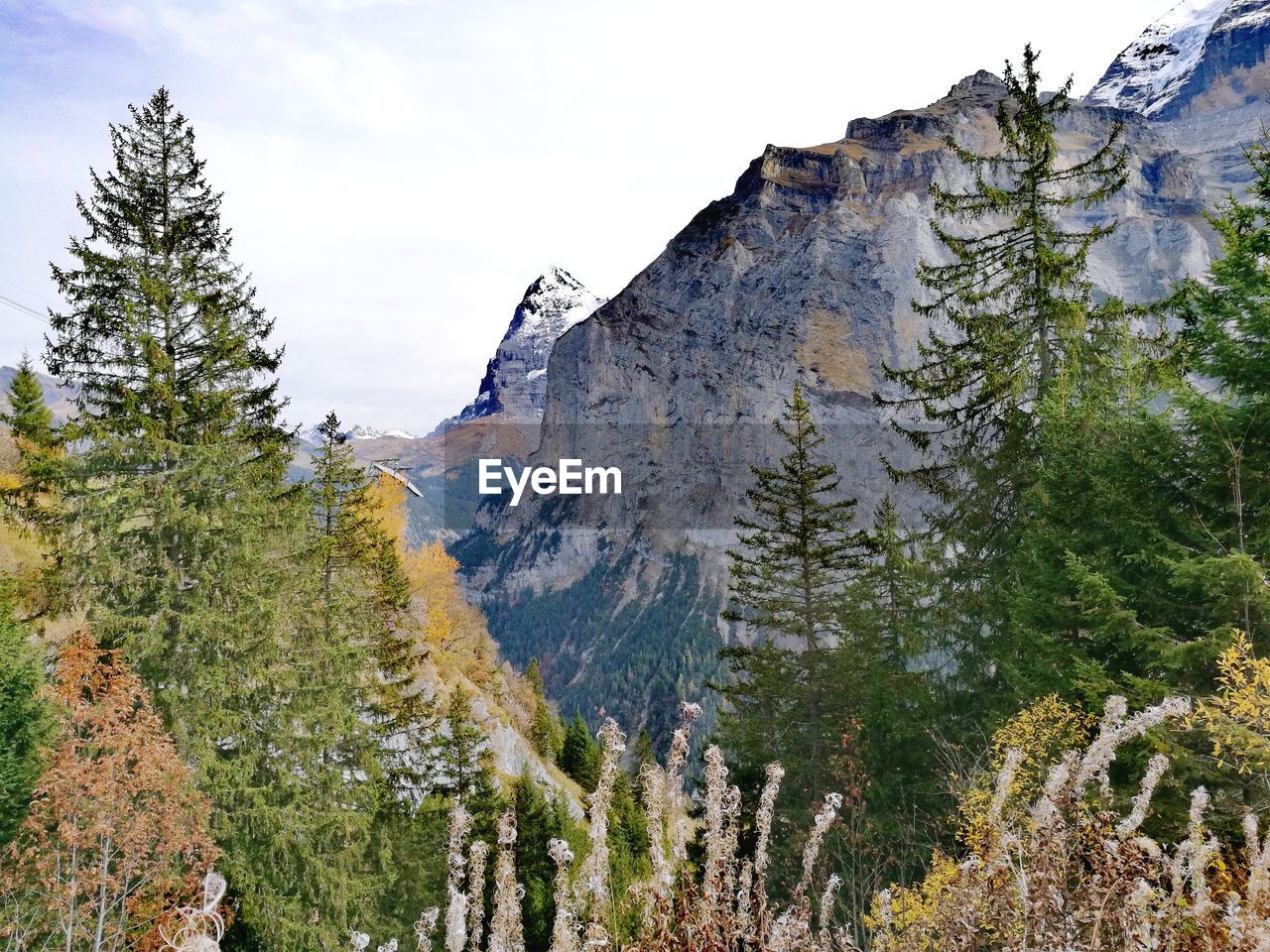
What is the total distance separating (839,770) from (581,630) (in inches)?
7252

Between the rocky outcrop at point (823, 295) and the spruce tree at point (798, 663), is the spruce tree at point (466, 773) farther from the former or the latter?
the rocky outcrop at point (823, 295)

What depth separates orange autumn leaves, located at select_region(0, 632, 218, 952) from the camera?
34.8 feet

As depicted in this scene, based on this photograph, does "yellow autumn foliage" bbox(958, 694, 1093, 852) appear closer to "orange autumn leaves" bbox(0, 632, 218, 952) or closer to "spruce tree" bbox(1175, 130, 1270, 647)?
"spruce tree" bbox(1175, 130, 1270, 647)

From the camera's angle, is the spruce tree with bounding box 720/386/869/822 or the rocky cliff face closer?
the spruce tree with bounding box 720/386/869/822

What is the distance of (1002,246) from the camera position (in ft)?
55.7

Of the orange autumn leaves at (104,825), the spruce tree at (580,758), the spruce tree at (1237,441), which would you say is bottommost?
the spruce tree at (580,758)

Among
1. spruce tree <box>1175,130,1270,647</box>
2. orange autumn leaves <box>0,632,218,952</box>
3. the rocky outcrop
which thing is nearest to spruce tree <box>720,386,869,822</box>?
spruce tree <box>1175,130,1270,647</box>

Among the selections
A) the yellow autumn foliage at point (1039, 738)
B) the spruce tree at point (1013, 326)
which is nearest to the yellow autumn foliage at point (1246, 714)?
the yellow autumn foliage at point (1039, 738)

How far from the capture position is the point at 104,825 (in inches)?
413

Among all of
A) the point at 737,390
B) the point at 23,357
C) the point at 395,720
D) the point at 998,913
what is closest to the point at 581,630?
the point at 737,390

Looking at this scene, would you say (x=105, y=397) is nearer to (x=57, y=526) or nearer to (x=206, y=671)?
(x=57, y=526)

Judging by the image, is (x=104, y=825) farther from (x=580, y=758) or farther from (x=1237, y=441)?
(x=580, y=758)

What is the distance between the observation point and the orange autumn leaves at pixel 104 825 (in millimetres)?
10617

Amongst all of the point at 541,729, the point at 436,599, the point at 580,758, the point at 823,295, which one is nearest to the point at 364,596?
the point at 436,599
